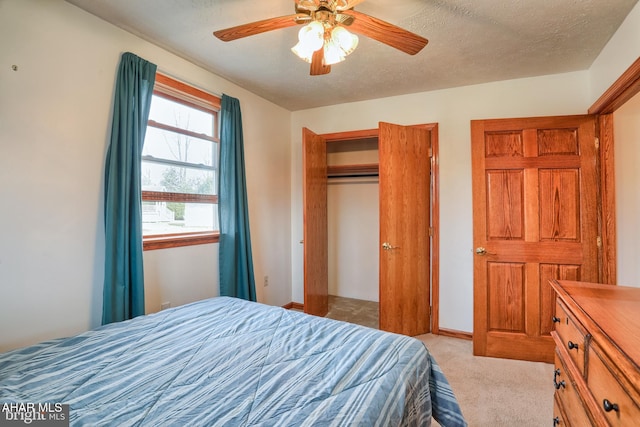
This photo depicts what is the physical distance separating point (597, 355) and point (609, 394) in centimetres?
12

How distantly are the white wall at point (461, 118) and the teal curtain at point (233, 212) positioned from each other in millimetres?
1631

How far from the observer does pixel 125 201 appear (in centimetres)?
195

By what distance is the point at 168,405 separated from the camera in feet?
3.05

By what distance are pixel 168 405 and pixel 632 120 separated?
3.50m

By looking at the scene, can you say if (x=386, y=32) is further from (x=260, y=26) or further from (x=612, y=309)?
(x=612, y=309)

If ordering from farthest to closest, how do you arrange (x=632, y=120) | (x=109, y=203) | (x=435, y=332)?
(x=435, y=332), (x=632, y=120), (x=109, y=203)

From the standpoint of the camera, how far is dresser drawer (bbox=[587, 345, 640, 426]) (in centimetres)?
75

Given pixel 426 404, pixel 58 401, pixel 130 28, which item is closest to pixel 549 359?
pixel 426 404

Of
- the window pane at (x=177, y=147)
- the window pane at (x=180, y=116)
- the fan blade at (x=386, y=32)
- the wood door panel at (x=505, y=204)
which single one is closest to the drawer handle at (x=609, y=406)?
the fan blade at (x=386, y=32)

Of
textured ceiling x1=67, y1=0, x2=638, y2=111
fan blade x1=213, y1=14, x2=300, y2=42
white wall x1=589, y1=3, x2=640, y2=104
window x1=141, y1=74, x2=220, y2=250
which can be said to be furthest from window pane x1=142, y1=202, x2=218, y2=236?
white wall x1=589, y1=3, x2=640, y2=104

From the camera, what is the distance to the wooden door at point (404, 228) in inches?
114

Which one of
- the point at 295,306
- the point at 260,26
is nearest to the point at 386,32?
the point at 260,26

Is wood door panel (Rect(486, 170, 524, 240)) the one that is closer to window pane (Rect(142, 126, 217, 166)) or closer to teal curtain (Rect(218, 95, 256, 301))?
teal curtain (Rect(218, 95, 256, 301))

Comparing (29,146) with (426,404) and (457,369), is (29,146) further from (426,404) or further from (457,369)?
(457,369)
